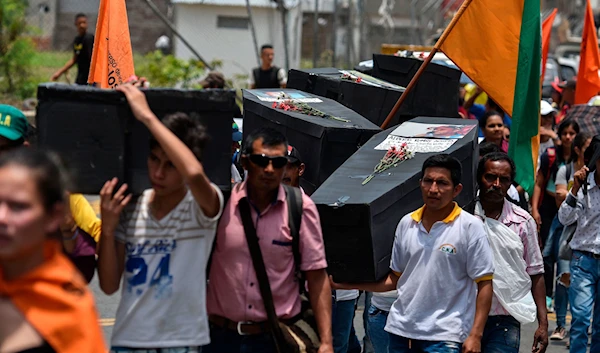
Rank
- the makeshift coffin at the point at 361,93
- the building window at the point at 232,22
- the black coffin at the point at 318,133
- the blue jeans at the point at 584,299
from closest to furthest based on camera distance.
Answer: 1. the black coffin at the point at 318,133
2. the makeshift coffin at the point at 361,93
3. the blue jeans at the point at 584,299
4. the building window at the point at 232,22

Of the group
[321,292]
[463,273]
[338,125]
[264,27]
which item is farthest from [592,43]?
[264,27]

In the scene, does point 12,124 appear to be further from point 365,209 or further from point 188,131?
point 365,209

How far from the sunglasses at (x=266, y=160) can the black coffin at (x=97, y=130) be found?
441 millimetres

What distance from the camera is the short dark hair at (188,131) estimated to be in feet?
14.3

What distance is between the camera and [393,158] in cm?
609

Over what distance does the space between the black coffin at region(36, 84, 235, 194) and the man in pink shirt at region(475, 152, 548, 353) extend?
2.51m

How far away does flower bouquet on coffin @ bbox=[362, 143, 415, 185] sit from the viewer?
5.94 meters

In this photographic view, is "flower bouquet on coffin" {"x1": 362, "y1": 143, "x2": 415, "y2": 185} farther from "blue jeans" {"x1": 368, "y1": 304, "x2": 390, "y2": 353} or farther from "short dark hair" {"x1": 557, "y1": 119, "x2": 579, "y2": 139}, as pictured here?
"short dark hair" {"x1": 557, "y1": 119, "x2": 579, "y2": 139}

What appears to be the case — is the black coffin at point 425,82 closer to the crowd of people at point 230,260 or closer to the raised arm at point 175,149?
the crowd of people at point 230,260

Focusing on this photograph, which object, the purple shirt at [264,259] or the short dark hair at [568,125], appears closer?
the purple shirt at [264,259]

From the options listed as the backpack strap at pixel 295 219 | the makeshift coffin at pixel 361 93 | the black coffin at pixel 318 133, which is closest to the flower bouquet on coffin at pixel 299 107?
the black coffin at pixel 318 133

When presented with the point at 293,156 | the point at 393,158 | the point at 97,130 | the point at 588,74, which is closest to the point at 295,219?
the point at 97,130

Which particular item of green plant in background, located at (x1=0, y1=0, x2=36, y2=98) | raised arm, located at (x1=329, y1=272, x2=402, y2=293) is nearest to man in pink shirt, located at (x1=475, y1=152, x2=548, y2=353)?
raised arm, located at (x1=329, y1=272, x2=402, y2=293)

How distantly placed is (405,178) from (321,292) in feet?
4.22
